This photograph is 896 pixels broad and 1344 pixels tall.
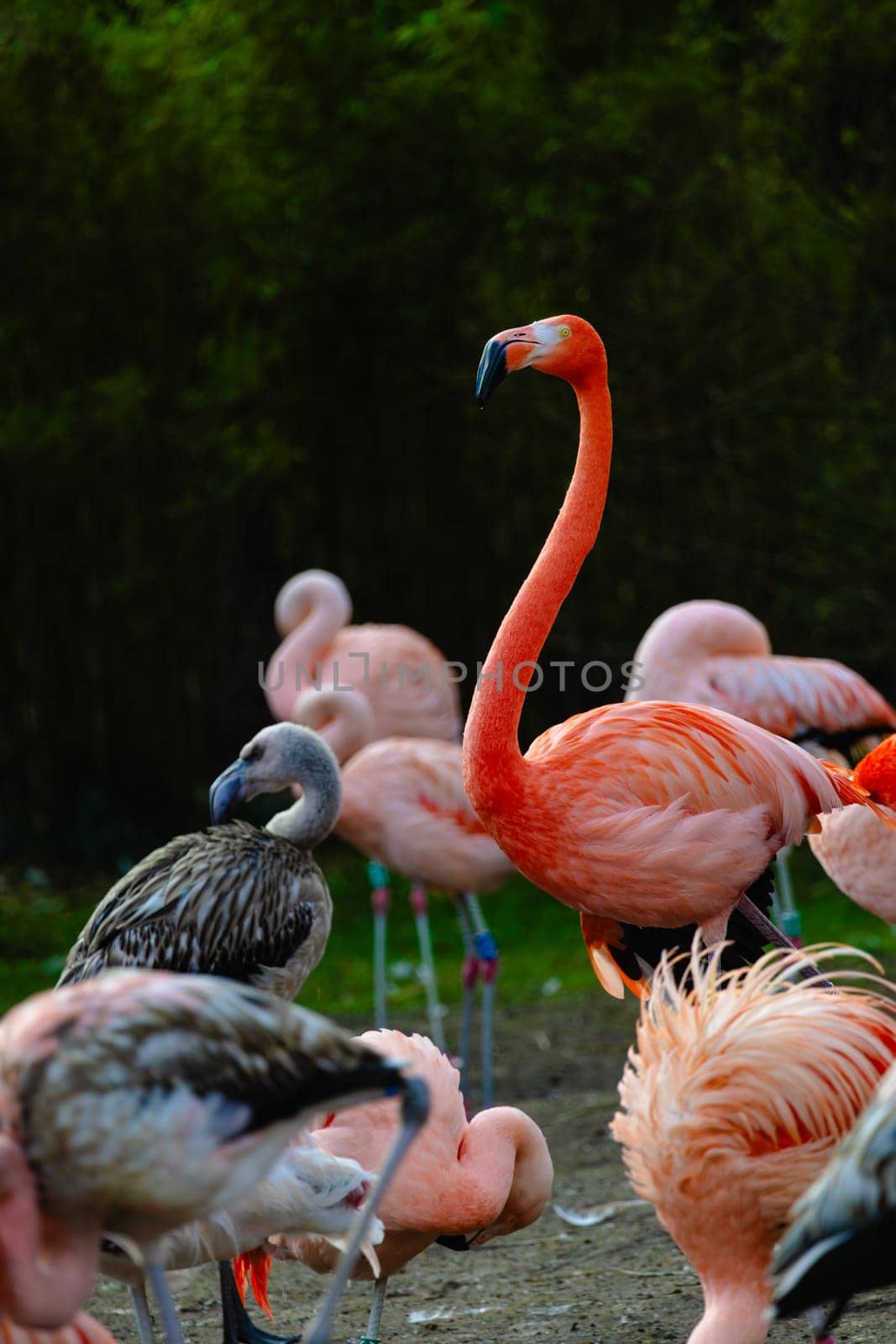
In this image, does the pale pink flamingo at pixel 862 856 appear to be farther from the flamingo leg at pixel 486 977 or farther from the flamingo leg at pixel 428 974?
the flamingo leg at pixel 428 974

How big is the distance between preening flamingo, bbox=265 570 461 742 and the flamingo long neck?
3.64m

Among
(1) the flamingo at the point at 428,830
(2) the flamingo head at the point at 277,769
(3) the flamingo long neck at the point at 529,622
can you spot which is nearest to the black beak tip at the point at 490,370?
(3) the flamingo long neck at the point at 529,622

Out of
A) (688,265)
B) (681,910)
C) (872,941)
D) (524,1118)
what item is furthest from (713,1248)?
(688,265)

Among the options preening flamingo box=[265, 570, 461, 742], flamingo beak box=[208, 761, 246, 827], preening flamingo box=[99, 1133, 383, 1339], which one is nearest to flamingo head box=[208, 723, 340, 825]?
flamingo beak box=[208, 761, 246, 827]

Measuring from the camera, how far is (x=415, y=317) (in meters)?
8.71

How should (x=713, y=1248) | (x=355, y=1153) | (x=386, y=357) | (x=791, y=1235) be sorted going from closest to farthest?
(x=791, y=1235), (x=713, y=1248), (x=355, y=1153), (x=386, y=357)

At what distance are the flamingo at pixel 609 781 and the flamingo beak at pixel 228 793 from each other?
2.79ft

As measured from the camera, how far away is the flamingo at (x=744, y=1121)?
2.50 metres

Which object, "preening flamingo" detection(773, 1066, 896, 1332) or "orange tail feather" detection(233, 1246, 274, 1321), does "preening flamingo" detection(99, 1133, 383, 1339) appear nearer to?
"orange tail feather" detection(233, 1246, 274, 1321)

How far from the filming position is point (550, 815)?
3.39 meters

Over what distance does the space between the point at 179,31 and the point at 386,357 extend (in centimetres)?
194

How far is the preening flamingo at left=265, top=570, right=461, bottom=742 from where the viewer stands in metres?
7.38

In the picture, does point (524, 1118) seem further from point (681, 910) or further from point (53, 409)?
point (53, 409)

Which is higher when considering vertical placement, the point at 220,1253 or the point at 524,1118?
the point at 220,1253
